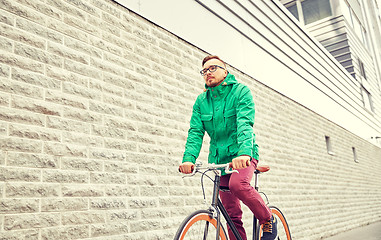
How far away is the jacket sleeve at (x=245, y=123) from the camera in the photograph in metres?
2.59

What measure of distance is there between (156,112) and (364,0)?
19369mm

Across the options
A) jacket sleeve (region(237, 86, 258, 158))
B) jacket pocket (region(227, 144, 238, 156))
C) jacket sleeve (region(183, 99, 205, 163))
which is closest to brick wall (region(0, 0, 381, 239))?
jacket sleeve (region(183, 99, 205, 163))

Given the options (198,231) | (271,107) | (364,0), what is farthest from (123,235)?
(364,0)

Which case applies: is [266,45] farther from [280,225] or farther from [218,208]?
[218,208]

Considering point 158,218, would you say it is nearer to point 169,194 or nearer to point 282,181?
point 169,194

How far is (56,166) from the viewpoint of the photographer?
285cm

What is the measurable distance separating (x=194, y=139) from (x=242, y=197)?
1.97 ft

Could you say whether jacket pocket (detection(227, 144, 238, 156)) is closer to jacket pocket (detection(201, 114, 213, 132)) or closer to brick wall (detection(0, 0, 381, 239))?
jacket pocket (detection(201, 114, 213, 132))

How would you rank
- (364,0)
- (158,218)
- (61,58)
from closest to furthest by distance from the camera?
(61,58)
(158,218)
(364,0)

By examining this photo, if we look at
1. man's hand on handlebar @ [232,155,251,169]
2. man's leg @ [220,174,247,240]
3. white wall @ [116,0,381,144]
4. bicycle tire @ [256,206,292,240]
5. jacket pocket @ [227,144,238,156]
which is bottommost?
bicycle tire @ [256,206,292,240]

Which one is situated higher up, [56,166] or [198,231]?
[56,166]

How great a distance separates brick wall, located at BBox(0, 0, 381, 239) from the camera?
2.66m

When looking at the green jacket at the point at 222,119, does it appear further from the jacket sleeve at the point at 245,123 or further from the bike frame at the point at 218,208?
the bike frame at the point at 218,208

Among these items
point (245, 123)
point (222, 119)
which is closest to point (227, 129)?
point (222, 119)
